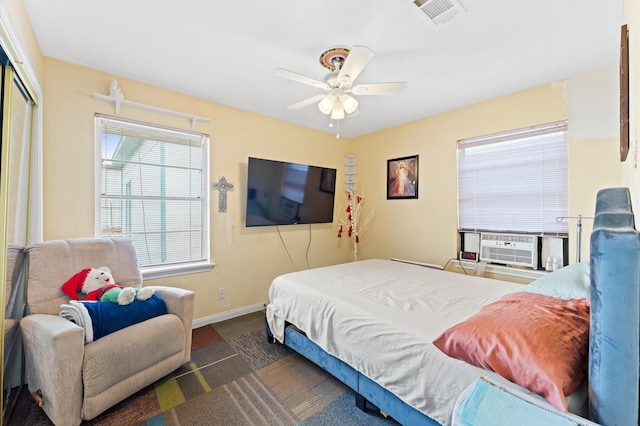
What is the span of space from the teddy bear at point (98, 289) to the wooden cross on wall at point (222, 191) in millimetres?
1320

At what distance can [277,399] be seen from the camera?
6.15 ft

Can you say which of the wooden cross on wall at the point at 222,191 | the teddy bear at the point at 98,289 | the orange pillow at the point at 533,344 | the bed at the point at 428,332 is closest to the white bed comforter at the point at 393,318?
the bed at the point at 428,332

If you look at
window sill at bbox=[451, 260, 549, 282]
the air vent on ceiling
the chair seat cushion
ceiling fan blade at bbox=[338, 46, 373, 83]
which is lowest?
the chair seat cushion

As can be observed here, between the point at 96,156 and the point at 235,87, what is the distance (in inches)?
56.3

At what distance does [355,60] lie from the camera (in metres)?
1.83

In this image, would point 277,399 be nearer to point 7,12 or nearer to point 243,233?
point 243,233

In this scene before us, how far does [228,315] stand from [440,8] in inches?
135

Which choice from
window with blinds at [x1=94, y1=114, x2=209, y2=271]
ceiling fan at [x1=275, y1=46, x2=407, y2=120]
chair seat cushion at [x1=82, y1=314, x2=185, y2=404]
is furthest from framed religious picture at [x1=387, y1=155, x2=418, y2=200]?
chair seat cushion at [x1=82, y1=314, x2=185, y2=404]

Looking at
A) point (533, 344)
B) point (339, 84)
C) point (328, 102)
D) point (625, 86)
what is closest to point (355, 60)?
point (339, 84)

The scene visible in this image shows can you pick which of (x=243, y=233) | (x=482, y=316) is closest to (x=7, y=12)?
(x=243, y=233)

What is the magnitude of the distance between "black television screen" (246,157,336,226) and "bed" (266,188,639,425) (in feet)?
3.71

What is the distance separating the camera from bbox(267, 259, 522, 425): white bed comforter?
4.32 feet

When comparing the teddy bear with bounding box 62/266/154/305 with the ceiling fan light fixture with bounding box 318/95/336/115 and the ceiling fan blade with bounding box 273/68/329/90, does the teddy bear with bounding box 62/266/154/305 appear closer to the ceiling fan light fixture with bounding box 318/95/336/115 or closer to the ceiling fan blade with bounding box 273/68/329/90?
the ceiling fan blade with bounding box 273/68/329/90

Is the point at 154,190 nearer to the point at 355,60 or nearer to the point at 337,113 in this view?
the point at 337,113
